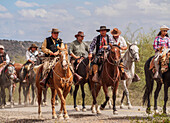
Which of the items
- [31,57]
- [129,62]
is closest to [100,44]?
[129,62]

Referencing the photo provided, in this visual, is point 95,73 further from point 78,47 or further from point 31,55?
point 31,55

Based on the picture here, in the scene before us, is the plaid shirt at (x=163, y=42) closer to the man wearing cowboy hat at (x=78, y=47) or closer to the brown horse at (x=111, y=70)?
the brown horse at (x=111, y=70)

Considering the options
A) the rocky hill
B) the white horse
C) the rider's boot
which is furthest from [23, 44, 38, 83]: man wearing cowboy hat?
the rocky hill

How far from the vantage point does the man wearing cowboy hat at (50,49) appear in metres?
12.8

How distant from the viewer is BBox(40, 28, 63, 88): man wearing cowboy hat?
12.8 metres

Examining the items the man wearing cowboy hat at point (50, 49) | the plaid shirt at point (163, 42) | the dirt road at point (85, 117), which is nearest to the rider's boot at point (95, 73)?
the dirt road at point (85, 117)

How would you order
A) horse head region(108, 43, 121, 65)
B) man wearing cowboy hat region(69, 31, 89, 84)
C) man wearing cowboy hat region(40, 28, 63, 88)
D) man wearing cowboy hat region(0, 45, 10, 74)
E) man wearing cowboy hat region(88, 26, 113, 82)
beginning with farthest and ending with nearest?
man wearing cowboy hat region(0, 45, 10, 74)
man wearing cowboy hat region(69, 31, 89, 84)
man wearing cowboy hat region(88, 26, 113, 82)
horse head region(108, 43, 121, 65)
man wearing cowboy hat region(40, 28, 63, 88)

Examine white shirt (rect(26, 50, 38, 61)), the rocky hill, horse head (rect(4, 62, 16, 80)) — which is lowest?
horse head (rect(4, 62, 16, 80))

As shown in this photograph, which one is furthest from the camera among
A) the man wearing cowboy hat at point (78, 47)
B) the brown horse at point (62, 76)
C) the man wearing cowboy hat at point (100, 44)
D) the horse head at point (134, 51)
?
the man wearing cowboy hat at point (78, 47)

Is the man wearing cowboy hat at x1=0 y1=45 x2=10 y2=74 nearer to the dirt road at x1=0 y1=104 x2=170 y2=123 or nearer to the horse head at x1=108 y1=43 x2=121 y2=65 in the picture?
the dirt road at x1=0 y1=104 x2=170 y2=123

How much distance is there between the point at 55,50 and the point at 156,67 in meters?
4.25

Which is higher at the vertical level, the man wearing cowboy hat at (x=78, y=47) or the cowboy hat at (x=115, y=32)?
the cowboy hat at (x=115, y=32)

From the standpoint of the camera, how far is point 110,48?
14.2 meters

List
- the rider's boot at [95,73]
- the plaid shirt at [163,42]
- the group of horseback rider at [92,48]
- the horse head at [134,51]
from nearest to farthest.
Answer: the group of horseback rider at [92,48]
the rider's boot at [95,73]
the plaid shirt at [163,42]
the horse head at [134,51]
